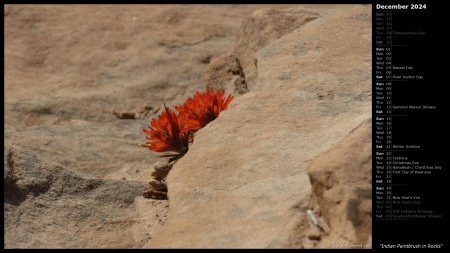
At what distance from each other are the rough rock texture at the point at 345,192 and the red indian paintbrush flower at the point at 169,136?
61.4 inches

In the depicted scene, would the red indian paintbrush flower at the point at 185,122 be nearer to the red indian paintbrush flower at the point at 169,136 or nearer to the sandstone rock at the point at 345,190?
A: the red indian paintbrush flower at the point at 169,136

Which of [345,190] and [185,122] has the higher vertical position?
[345,190]

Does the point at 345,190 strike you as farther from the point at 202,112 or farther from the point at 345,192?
the point at 202,112

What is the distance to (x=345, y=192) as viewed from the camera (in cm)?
341

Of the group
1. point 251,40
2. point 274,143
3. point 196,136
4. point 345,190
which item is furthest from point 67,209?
point 251,40

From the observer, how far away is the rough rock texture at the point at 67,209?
13.5 feet

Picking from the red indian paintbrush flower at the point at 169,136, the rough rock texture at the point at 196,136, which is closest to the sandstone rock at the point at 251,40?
the rough rock texture at the point at 196,136

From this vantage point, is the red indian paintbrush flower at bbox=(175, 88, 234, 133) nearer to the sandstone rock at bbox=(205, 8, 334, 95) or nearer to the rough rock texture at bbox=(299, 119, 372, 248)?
the sandstone rock at bbox=(205, 8, 334, 95)

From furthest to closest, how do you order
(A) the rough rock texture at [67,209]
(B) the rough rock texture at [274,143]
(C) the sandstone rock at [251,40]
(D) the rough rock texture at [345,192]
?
(C) the sandstone rock at [251,40] → (A) the rough rock texture at [67,209] → (B) the rough rock texture at [274,143] → (D) the rough rock texture at [345,192]

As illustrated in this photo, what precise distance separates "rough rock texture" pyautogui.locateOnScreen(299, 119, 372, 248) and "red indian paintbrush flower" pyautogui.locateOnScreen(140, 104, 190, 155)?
1560 mm

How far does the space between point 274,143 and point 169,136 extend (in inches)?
40.1

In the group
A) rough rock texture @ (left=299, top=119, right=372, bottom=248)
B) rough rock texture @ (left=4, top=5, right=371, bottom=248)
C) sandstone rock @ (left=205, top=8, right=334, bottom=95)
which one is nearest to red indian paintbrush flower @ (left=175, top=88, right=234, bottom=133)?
rough rock texture @ (left=4, top=5, right=371, bottom=248)

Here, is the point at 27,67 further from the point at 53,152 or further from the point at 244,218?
the point at 244,218
